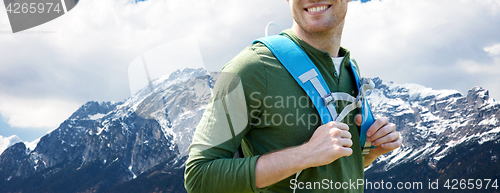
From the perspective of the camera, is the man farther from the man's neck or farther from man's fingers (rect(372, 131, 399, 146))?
man's fingers (rect(372, 131, 399, 146))

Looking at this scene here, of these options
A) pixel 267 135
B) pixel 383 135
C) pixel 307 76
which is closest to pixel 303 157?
pixel 267 135

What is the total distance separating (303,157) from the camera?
241cm

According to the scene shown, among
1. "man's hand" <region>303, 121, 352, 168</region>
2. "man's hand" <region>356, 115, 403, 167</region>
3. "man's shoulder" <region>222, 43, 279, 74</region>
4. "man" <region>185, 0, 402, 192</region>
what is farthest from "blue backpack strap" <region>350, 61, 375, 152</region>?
"man's shoulder" <region>222, 43, 279, 74</region>

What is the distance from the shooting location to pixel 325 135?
2461 millimetres

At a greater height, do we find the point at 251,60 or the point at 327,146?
the point at 251,60

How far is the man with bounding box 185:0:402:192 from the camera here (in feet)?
7.91

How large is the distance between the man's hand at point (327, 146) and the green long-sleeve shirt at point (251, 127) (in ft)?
0.81

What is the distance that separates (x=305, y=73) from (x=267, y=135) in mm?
575

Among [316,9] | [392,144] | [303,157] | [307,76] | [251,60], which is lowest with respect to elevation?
[392,144]

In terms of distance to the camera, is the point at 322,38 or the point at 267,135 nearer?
the point at 267,135

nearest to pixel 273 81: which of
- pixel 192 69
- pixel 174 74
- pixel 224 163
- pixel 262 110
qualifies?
pixel 262 110

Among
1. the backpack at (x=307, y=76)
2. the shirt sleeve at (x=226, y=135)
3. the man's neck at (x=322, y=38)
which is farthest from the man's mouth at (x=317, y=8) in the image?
the shirt sleeve at (x=226, y=135)

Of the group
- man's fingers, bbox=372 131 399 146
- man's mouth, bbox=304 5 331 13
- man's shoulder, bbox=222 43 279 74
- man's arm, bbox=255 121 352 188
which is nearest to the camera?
man's arm, bbox=255 121 352 188

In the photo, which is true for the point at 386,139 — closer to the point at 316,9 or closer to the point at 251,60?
the point at 316,9
